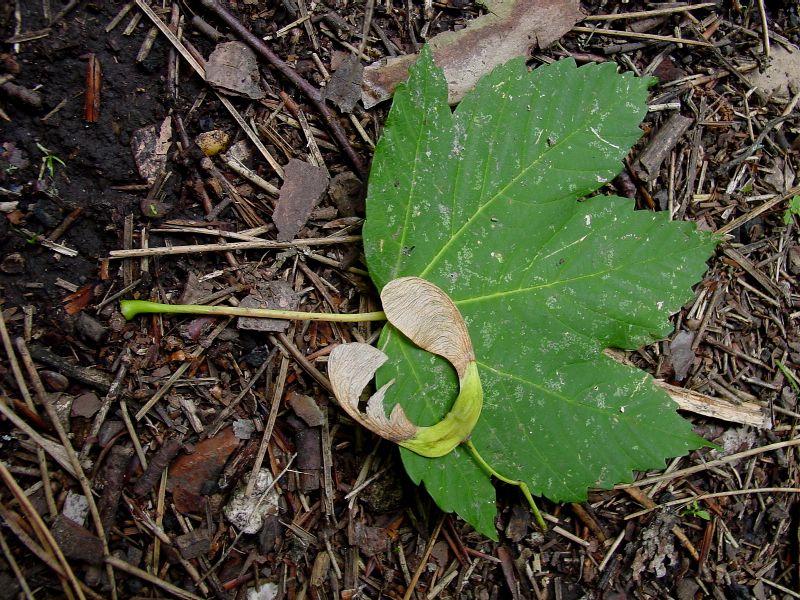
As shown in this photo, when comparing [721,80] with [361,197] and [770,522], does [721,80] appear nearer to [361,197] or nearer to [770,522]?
[361,197]

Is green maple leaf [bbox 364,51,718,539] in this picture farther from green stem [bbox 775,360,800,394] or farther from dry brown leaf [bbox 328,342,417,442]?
green stem [bbox 775,360,800,394]

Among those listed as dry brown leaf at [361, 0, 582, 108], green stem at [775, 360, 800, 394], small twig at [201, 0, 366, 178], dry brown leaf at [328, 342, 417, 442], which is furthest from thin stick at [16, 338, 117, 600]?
green stem at [775, 360, 800, 394]

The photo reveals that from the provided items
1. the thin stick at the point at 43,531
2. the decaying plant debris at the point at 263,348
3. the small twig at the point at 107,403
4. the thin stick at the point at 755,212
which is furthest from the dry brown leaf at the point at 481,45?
the thin stick at the point at 43,531

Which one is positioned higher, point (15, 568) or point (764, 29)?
point (764, 29)

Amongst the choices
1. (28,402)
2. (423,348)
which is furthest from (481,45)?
(28,402)

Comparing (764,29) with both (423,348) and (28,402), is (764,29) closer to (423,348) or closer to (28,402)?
(423,348)
